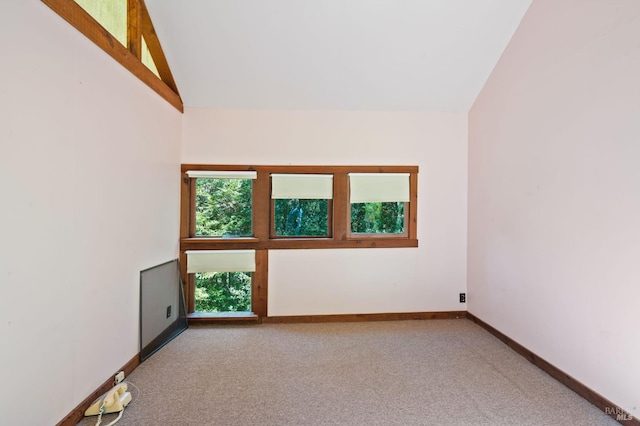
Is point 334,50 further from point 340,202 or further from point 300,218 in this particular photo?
point 300,218

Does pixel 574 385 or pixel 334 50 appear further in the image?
pixel 334 50

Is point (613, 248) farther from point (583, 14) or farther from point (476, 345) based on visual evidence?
point (583, 14)

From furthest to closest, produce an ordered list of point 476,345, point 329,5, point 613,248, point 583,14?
1. point 476,345
2. point 329,5
3. point 583,14
4. point 613,248

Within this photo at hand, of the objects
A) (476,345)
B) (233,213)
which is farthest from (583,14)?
(233,213)

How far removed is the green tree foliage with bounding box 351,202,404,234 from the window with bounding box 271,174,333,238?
1.17 feet

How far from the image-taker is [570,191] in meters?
2.15

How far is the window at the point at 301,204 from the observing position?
3.34 meters

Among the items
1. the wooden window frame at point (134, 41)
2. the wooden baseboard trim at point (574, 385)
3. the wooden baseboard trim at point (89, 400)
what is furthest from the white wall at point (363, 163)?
the wooden baseboard trim at point (89, 400)

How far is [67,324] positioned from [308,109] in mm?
2885

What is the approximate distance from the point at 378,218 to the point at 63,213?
2.91 metres

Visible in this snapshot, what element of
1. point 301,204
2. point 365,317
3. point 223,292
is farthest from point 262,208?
point 365,317

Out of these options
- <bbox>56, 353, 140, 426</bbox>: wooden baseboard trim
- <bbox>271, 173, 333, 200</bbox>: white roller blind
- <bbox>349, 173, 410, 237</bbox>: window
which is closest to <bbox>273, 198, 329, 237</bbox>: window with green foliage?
<bbox>271, 173, 333, 200</bbox>: white roller blind

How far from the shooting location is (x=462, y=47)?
2830 millimetres

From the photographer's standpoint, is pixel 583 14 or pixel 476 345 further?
pixel 476 345
